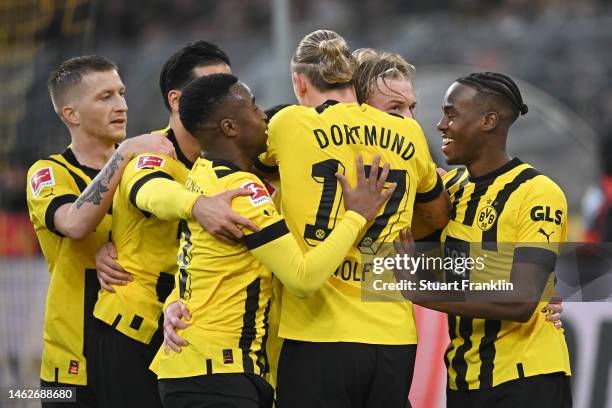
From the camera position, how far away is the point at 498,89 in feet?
16.2

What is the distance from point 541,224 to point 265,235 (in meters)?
1.22

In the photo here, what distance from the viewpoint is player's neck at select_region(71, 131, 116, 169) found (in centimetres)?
559

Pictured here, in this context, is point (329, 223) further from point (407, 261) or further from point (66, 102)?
point (66, 102)

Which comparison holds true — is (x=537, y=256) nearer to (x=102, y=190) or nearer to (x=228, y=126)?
(x=228, y=126)

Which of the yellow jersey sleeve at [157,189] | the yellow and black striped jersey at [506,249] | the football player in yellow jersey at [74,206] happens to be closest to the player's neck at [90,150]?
the football player in yellow jersey at [74,206]

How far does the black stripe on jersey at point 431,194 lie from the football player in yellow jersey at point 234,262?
306 mm

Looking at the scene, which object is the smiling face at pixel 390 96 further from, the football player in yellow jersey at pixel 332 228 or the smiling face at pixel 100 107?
the smiling face at pixel 100 107

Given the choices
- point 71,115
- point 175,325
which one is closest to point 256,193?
point 175,325

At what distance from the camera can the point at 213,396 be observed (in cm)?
435

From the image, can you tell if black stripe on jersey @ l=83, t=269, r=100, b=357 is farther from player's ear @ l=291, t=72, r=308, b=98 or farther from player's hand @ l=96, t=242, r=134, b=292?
player's ear @ l=291, t=72, r=308, b=98

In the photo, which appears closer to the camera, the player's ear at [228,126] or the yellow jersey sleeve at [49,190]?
the player's ear at [228,126]

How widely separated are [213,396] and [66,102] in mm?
1985

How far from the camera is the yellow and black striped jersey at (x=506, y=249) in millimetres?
4719

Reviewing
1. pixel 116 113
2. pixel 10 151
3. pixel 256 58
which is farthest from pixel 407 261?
pixel 256 58
